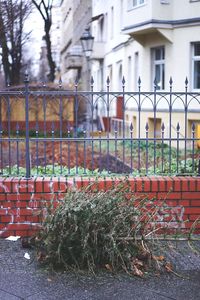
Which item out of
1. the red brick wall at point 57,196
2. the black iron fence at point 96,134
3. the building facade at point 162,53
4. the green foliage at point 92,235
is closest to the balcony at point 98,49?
the black iron fence at point 96,134

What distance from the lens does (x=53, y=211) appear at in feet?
15.9

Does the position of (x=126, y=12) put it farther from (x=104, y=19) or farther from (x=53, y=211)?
(x=53, y=211)

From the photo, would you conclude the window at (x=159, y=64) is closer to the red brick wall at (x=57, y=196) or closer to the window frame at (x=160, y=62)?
the window frame at (x=160, y=62)

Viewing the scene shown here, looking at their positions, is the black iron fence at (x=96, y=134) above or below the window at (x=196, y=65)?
below

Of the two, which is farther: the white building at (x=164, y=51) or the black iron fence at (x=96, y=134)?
the white building at (x=164, y=51)

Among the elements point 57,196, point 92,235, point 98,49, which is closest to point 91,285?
point 92,235

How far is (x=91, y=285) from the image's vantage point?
4.28 m

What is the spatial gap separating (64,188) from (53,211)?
63cm

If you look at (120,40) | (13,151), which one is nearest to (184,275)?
(13,151)

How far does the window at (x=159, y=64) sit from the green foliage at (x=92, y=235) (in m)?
14.0

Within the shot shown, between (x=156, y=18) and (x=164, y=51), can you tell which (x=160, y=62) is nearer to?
(x=164, y=51)

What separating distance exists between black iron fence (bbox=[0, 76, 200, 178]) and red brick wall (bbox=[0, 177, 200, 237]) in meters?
0.27

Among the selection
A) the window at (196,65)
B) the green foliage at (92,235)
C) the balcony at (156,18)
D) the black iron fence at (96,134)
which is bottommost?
the green foliage at (92,235)

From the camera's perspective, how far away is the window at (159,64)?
18.5 metres
